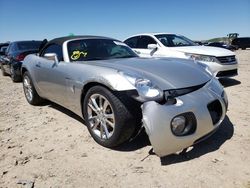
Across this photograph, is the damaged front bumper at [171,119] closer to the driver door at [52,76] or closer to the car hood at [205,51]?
the driver door at [52,76]

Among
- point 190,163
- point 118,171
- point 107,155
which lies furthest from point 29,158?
point 190,163

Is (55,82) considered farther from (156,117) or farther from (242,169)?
(242,169)

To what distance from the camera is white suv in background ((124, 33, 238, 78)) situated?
690cm

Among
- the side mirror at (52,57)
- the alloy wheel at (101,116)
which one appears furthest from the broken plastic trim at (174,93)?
the side mirror at (52,57)

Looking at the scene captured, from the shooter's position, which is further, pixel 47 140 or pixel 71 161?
pixel 47 140

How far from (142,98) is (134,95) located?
0.11 m

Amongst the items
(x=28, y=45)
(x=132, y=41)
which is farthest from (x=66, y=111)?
(x=28, y=45)

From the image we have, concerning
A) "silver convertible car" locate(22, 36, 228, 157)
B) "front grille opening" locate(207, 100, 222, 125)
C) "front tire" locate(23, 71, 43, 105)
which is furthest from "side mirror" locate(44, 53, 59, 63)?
"front grille opening" locate(207, 100, 222, 125)

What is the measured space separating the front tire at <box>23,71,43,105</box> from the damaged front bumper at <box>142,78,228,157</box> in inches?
128

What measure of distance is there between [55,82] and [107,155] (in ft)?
5.45

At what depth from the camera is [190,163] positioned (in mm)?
2889

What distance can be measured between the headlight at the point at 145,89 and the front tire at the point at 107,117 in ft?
0.81

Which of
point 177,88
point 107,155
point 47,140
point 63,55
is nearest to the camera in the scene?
point 177,88

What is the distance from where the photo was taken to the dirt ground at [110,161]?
265 cm
